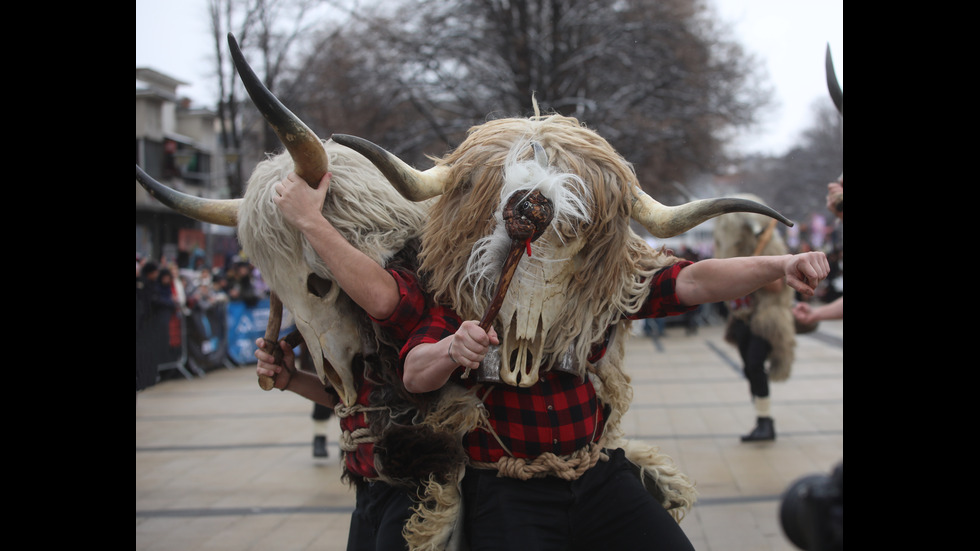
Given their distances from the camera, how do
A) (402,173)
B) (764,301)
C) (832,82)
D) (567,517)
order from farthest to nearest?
(764,301), (832,82), (567,517), (402,173)

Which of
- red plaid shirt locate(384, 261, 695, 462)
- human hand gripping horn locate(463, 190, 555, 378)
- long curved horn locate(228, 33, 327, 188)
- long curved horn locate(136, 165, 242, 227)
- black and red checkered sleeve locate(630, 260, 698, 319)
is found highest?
long curved horn locate(228, 33, 327, 188)

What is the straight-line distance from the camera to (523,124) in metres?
2.04

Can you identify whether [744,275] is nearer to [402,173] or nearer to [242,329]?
[402,173]

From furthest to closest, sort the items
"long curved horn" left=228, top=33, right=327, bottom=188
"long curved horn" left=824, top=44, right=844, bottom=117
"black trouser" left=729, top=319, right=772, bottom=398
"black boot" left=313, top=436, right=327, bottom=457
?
"black trouser" left=729, top=319, right=772, bottom=398 → "black boot" left=313, top=436, right=327, bottom=457 → "long curved horn" left=824, top=44, right=844, bottom=117 → "long curved horn" left=228, top=33, right=327, bottom=188

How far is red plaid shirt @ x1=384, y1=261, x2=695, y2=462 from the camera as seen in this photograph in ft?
6.41

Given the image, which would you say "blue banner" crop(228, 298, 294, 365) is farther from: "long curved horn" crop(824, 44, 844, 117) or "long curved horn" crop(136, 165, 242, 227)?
"long curved horn" crop(824, 44, 844, 117)

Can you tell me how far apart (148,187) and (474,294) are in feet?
3.24

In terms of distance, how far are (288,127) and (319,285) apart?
509mm

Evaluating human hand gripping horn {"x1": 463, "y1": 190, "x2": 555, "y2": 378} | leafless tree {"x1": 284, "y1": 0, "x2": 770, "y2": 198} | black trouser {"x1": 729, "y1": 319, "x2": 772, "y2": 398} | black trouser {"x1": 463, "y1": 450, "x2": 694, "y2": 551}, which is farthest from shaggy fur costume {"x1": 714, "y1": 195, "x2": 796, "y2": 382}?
leafless tree {"x1": 284, "y1": 0, "x2": 770, "y2": 198}

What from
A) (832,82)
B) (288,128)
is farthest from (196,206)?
(832,82)

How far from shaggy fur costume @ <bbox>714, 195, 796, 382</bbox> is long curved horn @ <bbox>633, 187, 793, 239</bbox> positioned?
151 inches

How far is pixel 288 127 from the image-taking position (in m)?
1.74

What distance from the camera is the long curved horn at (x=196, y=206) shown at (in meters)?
2.20
